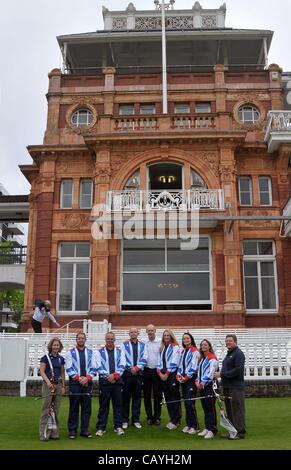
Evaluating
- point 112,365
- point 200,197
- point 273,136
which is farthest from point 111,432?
point 273,136

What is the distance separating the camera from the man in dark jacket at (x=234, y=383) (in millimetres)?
8703

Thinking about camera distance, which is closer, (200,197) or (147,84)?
(200,197)

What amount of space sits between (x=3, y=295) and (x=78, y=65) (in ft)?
80.4

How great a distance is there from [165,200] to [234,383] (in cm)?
1348

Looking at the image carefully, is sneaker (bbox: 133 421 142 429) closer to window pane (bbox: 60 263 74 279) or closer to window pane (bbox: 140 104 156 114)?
window pane (bbox: 60 263 74 279)

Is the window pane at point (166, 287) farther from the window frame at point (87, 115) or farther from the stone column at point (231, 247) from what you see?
the window frame at point (87, 115)

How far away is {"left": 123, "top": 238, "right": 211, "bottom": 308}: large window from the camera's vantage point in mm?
21734

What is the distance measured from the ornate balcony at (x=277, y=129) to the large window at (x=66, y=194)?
876cm

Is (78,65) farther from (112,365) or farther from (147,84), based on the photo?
(112,365)

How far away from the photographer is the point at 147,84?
25.3 meters

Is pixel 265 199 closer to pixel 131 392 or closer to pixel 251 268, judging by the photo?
pixel 251 268

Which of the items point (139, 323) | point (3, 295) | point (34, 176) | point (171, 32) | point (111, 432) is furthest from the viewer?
point (3, 295)

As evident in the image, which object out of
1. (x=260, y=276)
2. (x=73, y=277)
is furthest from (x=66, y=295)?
(x=260, y=276)
